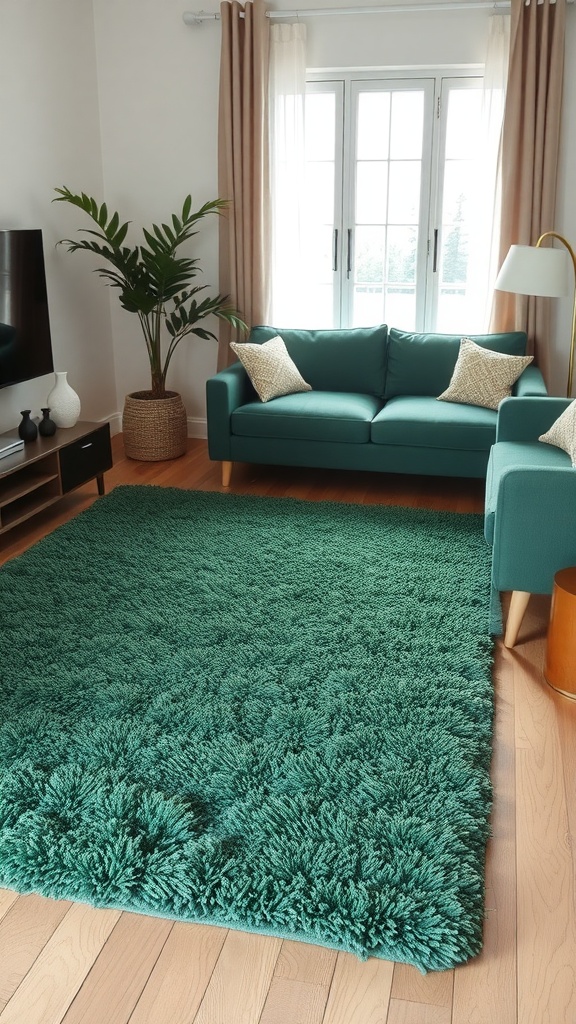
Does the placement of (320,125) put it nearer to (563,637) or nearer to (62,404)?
(62,404)

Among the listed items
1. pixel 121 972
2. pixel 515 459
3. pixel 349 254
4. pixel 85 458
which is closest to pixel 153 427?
pixel 85 458

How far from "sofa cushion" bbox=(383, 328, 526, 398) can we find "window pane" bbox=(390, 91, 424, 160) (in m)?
1.04

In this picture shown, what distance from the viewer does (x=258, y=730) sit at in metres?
2.53

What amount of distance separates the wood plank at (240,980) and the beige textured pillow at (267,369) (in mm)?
3372

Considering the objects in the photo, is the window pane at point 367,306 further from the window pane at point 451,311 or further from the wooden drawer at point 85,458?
the wooden drawer at point 85,458

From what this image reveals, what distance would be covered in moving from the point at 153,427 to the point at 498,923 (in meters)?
3.82

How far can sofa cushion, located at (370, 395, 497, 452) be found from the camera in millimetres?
4406

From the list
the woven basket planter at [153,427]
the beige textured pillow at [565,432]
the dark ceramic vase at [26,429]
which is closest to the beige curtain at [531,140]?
the beige textured pillow at [565,432]

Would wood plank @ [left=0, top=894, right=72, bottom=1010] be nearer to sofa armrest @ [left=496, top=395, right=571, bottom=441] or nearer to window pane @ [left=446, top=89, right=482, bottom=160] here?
sofa armrest @ [left=496, top=395, right=571, bottom=441]

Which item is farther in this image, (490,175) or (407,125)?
(407,125)

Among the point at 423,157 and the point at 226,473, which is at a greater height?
the point at 423,157

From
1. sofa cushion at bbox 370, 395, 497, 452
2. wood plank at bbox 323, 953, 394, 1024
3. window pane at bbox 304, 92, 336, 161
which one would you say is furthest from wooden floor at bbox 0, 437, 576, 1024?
window pane at bbox 304, 92, 336, 161

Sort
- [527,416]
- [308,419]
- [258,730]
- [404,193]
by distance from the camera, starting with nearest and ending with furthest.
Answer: [258,730], [527,416], [308,419], [404,193]

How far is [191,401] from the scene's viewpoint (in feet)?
→ 19.2
